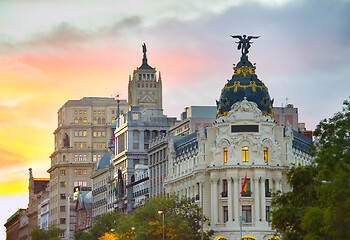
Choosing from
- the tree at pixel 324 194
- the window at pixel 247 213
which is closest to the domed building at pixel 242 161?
the window at pixel 247 213

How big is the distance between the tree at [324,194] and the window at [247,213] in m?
37.9

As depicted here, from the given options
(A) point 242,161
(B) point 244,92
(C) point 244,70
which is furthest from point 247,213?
(C) point 244,70

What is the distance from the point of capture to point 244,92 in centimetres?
16550

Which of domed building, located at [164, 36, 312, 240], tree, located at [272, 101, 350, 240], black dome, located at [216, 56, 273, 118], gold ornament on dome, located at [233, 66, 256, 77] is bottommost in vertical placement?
tree, located at [272, 101, 350, 240]

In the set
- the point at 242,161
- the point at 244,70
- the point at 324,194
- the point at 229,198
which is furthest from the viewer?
the point at 244,70

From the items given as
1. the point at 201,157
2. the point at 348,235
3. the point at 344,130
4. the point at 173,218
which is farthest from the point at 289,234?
the point at 201,157

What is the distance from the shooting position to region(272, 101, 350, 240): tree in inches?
A: 3553

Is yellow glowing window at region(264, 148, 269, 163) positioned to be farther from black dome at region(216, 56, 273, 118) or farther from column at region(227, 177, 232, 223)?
column at region(227, 177, 232, 223)

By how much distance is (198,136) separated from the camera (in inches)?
6639

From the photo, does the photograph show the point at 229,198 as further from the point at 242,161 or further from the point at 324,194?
the point at 324,194

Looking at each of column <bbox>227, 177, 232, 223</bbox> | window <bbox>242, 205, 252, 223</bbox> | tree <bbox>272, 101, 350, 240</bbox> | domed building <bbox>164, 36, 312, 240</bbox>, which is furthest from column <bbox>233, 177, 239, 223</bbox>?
tree <bbox>272, 101, 350, 240</bbox>

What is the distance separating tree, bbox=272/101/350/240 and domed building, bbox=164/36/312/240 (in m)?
37.7

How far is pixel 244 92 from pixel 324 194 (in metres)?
68.9

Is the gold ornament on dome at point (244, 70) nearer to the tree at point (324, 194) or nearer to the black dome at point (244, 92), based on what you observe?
the black dome at point (244, 92)
